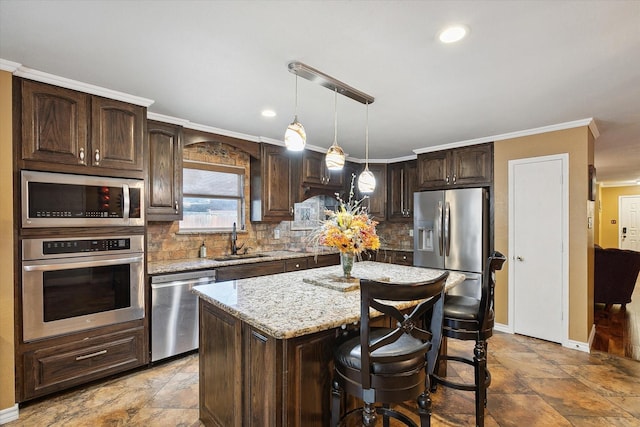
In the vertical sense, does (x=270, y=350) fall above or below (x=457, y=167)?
below

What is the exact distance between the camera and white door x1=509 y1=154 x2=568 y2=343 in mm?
3578

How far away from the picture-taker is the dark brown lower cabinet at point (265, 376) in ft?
4.93

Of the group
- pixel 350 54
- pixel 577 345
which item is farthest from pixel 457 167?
pixel 350 54

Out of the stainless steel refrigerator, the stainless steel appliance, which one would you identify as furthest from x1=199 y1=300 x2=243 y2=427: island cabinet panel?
the stainless steel refrigerator

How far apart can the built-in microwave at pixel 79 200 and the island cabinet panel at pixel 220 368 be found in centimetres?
124

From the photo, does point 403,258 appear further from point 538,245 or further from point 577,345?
point 577,345

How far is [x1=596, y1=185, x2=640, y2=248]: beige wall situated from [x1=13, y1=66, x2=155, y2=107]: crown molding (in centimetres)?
1189

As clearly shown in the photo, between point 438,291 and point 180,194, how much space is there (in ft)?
9.58

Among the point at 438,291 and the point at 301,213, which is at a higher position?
the point at 301,213

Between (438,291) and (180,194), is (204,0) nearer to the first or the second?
(438,291)

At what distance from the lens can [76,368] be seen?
99.4 inches

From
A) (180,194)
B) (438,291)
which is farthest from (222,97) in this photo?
(438,291)

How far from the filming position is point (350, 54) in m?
2.04

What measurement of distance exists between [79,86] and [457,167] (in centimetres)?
425
